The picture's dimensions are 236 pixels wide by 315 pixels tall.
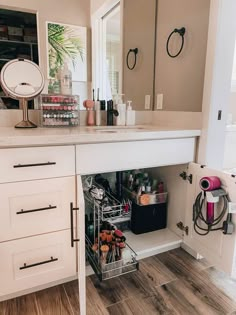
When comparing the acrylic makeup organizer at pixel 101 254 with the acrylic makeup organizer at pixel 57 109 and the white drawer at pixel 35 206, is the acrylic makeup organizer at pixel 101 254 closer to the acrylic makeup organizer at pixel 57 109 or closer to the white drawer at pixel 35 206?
the white drawer at pixel 35 206

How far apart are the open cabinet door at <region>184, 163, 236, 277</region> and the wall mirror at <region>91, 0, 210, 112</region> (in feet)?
1.35

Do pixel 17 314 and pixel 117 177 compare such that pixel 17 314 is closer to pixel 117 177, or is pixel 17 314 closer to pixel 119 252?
pixel 119 252

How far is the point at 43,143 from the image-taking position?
3.41ft

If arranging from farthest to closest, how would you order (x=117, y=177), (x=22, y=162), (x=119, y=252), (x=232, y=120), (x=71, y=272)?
1. (x=232, y=120)
2. (x=117, y=177)
3. (x=119, y=252)
4. (x=71, y=272)
5. (x=22, y=162)

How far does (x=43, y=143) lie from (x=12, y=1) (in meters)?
1.01

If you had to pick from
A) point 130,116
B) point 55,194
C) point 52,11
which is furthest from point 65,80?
point 55,194

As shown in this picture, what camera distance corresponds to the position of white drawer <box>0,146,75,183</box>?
1.01 metres

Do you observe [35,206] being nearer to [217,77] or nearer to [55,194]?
[55,194]

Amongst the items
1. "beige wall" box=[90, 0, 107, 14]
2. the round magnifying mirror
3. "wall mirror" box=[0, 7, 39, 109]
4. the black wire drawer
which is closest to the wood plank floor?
the black wire drawer

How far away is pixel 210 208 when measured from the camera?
1291 millimetres

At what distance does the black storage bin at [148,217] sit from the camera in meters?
1.71

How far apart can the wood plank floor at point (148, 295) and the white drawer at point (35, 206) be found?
39cm

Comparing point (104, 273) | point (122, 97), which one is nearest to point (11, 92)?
Answer: point (122, 97)

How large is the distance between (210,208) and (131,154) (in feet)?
1.73
